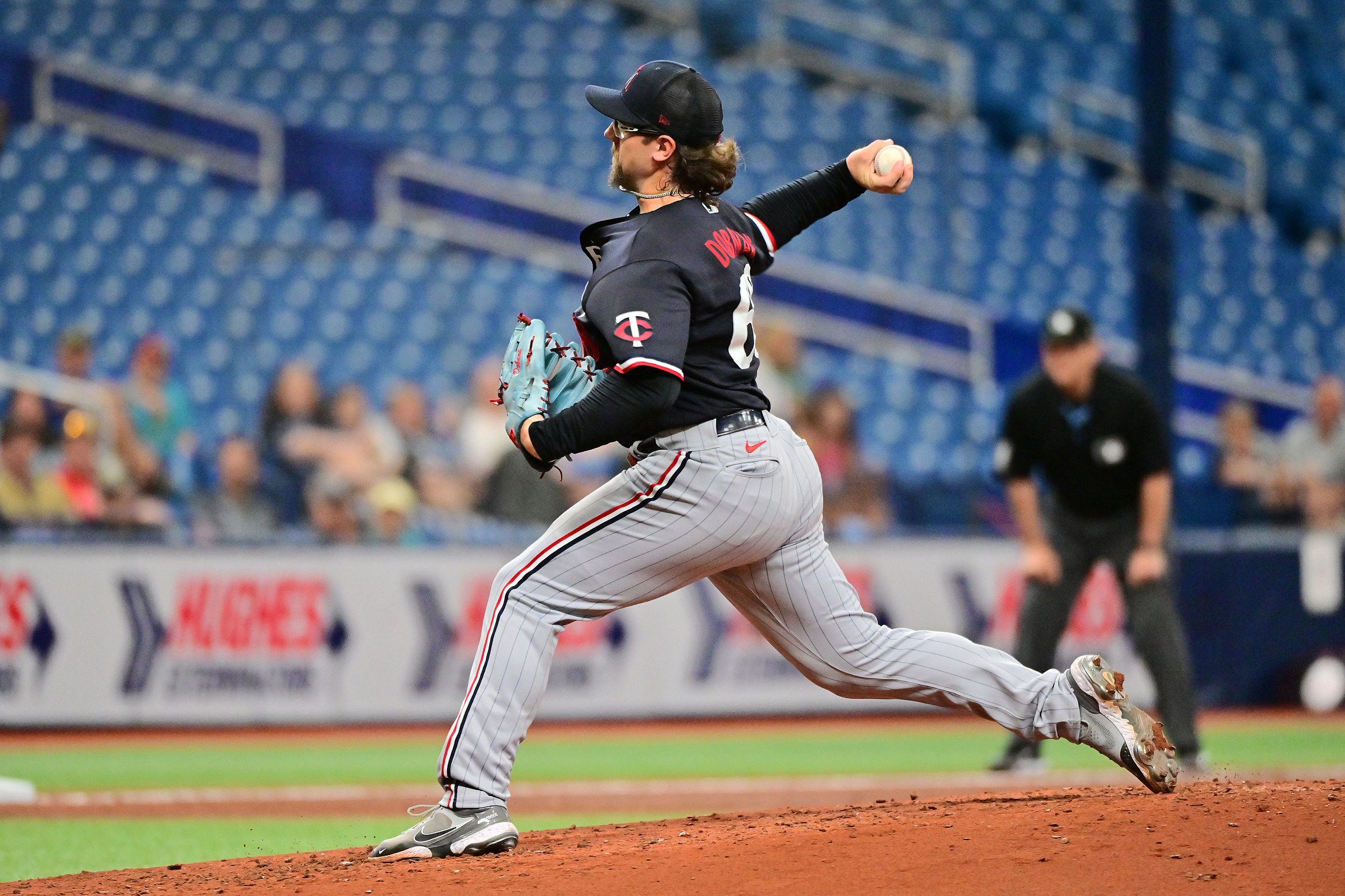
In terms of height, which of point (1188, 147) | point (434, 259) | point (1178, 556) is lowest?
point (1178, 556)

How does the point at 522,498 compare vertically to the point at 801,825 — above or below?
above

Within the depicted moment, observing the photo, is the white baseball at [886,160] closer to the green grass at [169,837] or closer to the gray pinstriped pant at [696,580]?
the gray pinstriped pant at [696,580]

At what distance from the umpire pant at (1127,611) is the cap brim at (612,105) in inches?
159

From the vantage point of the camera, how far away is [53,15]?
43.1ft

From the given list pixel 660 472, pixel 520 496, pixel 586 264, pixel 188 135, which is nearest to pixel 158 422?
pixel 520 496

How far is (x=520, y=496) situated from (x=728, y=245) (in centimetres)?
668

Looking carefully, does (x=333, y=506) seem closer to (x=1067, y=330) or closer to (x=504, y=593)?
(x=1067, y=330)

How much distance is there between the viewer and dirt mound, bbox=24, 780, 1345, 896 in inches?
138

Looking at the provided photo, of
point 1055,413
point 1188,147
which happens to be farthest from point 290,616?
point 1188,147

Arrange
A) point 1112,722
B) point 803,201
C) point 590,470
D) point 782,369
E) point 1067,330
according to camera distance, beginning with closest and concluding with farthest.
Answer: point 1112,722 → point 803,201 → point 1067,330 → point 590,470 → point 782,369

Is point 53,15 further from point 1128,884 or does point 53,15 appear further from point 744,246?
point 1128,884

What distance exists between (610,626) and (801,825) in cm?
584

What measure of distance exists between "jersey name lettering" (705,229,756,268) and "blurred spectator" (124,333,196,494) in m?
7.50

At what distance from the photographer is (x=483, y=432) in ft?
35.6
